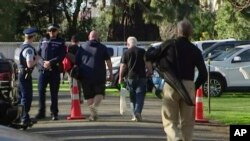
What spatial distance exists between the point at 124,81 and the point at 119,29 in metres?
34.9

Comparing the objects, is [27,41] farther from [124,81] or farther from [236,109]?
[236,109]

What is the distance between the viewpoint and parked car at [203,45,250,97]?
23891 mm

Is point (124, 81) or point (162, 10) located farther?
point (162, 10)

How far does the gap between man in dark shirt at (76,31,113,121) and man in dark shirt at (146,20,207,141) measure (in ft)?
13.9

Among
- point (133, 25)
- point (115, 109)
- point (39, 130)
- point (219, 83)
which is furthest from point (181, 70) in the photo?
point (133, 25)

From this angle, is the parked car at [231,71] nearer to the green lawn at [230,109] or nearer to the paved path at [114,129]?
the green lawn at [230,109]

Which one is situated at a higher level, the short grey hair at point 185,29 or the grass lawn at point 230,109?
the short grey hair at point 185,29

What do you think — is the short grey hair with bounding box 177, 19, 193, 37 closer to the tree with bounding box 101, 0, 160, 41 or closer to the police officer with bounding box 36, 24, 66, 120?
the police officer with bounding box 36, 24, 66, 120

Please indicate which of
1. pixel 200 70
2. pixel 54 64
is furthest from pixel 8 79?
pixel 200 70

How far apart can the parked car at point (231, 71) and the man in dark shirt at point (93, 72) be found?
9.86 meters

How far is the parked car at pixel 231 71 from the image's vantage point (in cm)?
2389

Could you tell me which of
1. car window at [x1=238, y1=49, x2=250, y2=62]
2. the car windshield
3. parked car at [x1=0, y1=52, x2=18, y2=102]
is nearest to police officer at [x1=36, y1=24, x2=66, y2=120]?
parked car at [x1=0, y1=52, x2=18, y2=102]

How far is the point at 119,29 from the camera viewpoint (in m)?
50.2

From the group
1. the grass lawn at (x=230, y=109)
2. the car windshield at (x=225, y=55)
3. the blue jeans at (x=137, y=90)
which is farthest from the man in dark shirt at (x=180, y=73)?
the car windshield at (x=225, y=55)
